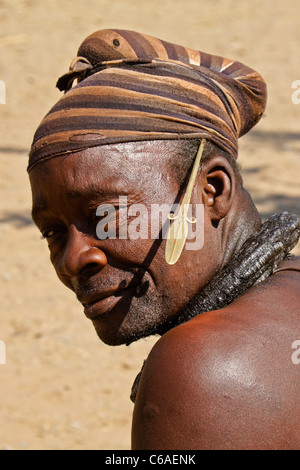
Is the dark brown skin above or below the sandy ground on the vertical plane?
above

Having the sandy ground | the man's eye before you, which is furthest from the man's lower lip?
the sandy ground

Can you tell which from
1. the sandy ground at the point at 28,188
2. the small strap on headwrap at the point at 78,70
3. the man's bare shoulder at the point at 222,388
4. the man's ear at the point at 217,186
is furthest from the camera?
the sandy ground at the point at 28,188

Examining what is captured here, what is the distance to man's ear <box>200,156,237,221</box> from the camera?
2541 mm

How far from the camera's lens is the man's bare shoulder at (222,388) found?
1974mm

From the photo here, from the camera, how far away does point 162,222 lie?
2424 mm

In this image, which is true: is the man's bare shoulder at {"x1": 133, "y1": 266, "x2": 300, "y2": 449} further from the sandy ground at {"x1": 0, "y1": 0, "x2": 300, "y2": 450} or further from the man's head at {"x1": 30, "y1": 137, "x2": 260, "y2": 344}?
the sandy ground at {"x1": 0, "y1": 0, "x2": 300, "y2": 450}

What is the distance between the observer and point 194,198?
249cm

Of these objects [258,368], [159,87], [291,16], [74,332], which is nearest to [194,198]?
[159,87]

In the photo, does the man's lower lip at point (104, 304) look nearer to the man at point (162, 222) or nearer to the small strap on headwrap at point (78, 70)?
the man at point (162, 222)

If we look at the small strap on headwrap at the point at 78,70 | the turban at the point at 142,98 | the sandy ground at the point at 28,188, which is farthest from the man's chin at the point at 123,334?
the sandy ground at the point at 28,188

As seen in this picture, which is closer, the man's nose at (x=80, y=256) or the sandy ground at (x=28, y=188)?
the man's nose at (x=80, y=256)

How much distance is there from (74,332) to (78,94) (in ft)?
12.9

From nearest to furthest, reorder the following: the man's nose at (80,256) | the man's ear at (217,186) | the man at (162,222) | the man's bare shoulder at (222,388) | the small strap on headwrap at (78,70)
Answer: the man's bare shoulder at (222,388)
the man at (162,222)
the man's nose at (80,256)
the man's ear at (217,186)
the small strap on headwrap at (78,70)

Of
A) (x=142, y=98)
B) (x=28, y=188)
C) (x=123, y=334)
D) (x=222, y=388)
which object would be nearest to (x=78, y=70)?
(x=142, y=98)
